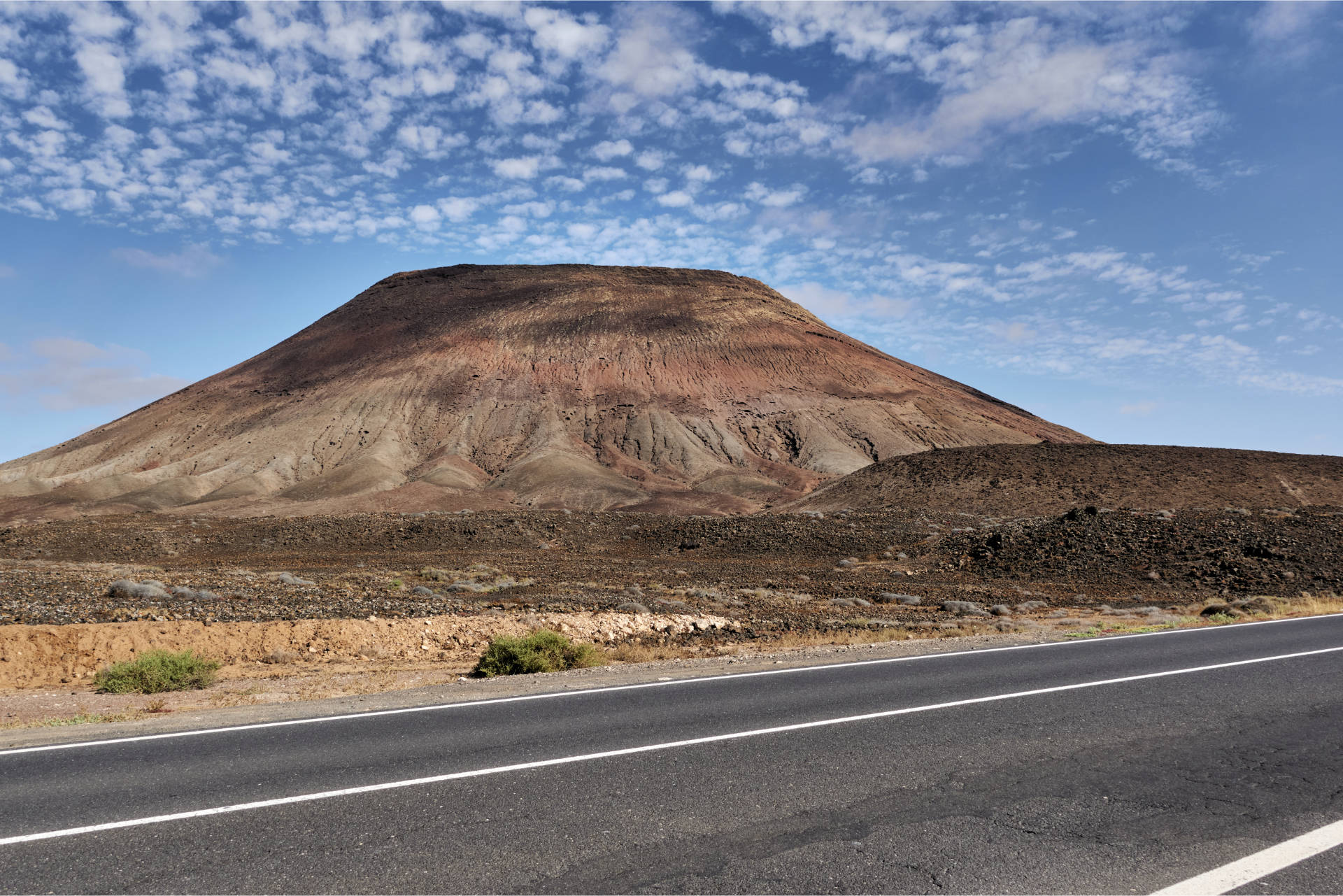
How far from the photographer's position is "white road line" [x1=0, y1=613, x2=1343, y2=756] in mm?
7457

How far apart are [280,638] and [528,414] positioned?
69.2m

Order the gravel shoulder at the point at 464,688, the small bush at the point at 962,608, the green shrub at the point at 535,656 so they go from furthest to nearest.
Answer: the small bush at the point at 962,608 < the green shrub at the point at 535,656 < the gravel shoulder at the point at 464,688

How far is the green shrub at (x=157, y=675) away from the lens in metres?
12.1

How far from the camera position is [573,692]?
948 centimetres

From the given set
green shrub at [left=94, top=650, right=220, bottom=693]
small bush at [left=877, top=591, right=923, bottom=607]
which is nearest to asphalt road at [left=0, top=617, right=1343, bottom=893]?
green shrub at [left=94, top=650, right=220, bottom=693]

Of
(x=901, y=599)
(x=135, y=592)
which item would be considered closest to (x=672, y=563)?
(x=901, y=599)

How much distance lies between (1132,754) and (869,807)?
8.30ft

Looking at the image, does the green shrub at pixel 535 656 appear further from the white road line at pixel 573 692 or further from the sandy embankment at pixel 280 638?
the white road line at pixel 573 692

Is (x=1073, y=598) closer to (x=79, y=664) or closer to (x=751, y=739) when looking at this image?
(x=751, y=739)

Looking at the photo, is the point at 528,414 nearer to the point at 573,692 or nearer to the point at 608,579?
the point at 608,579

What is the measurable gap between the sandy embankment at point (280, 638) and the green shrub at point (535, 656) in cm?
269

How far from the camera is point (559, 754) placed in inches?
254

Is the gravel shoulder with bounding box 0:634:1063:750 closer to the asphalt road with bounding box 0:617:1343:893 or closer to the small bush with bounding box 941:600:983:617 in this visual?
the asphalt road with bounding box 0:617:1343:893

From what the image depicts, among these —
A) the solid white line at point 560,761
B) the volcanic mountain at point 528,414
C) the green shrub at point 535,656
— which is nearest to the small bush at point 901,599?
the green shrub at point 535,656
